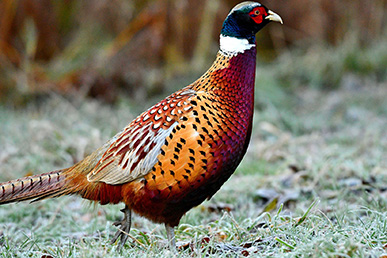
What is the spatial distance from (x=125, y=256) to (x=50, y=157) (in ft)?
10.5

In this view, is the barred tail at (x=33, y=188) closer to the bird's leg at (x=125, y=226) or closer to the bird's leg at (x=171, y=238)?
the bird's leg at (x=125, y=226)

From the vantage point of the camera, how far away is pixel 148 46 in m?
9.63

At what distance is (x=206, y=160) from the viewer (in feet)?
9.66

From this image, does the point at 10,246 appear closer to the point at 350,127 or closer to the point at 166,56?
the point at 350,127

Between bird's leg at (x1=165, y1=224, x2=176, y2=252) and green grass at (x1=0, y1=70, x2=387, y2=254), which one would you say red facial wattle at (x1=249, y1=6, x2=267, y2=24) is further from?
bird's leg at (x1=165, y1=224, x2=176, y2=252)

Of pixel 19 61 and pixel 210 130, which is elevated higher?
pixel 19 61

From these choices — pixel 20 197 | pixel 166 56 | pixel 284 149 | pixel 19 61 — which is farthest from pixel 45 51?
pixel 20 197

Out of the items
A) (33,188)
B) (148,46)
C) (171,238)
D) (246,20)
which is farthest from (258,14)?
(148,46)

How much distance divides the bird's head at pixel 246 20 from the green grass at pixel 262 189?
1098 mm

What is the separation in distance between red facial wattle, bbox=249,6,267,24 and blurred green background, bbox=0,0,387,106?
16.3 feet

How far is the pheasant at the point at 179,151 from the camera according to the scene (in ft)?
9.73

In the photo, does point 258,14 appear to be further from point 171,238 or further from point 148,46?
point 148,46

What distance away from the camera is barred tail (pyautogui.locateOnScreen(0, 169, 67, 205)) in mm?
3145

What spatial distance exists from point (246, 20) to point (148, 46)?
6.59 m
